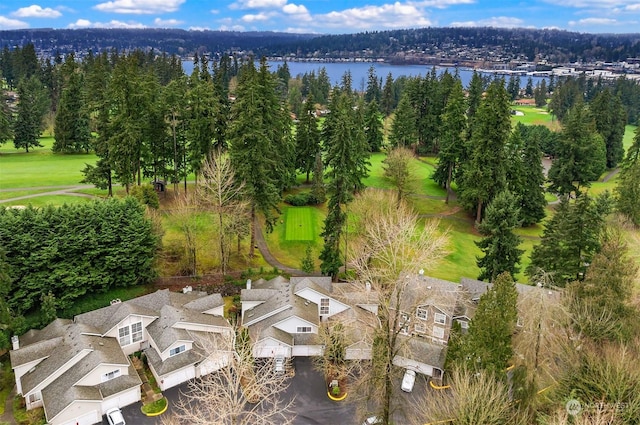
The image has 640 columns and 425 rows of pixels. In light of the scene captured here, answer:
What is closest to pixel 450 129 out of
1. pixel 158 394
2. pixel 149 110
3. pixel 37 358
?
pixel 149 110

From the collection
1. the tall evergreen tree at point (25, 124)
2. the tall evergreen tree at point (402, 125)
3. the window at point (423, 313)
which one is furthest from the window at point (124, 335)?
the tall evergreen tree at point (25, 124)

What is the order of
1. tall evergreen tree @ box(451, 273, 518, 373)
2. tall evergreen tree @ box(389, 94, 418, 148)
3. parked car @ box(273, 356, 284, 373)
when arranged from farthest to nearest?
tall evergreen tree @ box(389, 94, 418, 148) → parked car @ box(273, 356, 284, 373) → tall evergreen tree @ box(451, 273, 518, 373)

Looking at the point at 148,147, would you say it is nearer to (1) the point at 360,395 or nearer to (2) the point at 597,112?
(1) the point at 360,395

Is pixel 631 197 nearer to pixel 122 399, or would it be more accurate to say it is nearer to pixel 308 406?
pixel 308 406

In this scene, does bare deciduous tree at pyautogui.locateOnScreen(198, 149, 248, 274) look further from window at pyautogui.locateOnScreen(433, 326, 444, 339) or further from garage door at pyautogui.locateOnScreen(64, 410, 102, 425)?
window at pyautogui.locateOnScreen(433, 326, 444, 339)

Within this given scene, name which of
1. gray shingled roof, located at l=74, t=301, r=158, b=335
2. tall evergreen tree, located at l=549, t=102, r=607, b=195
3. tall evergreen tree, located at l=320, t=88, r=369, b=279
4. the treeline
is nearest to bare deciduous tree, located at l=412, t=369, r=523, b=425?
tall evergreen tree, located at l=320, t=88, r=369, b=279

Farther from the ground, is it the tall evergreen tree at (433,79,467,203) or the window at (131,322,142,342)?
the tall evergreen tree at (433,79,467,203)

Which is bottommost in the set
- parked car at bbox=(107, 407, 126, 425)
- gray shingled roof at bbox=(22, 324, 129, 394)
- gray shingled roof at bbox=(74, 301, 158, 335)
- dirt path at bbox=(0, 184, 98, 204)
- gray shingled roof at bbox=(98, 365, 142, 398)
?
parked car at bbox=(107, 407, 126, 425)
